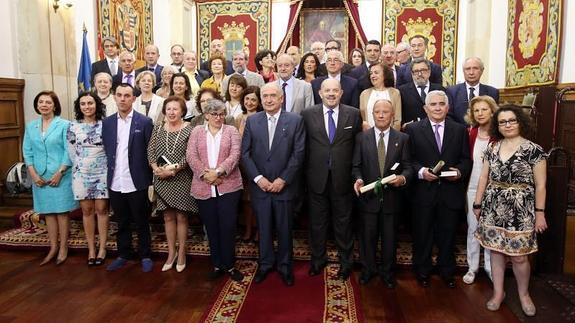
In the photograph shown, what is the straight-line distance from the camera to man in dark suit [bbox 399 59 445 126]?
4184 mm

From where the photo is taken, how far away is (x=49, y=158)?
3.97 meters

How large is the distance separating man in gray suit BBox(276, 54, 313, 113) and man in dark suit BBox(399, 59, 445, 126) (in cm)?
86

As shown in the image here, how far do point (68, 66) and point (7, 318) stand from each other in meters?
4.18

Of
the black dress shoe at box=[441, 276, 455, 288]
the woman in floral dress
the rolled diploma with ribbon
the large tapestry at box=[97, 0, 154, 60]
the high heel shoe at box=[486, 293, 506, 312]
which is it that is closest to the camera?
the woman in floral dress

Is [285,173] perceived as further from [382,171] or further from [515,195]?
[515,195]

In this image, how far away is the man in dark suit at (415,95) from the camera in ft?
13.7

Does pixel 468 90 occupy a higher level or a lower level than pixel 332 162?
higher

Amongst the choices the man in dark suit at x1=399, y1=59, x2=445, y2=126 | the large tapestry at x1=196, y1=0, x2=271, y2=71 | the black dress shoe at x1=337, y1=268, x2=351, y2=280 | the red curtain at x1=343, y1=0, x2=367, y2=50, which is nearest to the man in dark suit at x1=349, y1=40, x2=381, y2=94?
the man in dark suit at x1=399, y1=59, x2=445, y2=126

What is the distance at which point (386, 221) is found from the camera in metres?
3.57

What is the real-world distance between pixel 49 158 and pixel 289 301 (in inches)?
93.5

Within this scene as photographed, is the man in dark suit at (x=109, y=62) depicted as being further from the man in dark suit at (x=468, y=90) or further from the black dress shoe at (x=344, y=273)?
the man in dark suit at (x=468, y=90)

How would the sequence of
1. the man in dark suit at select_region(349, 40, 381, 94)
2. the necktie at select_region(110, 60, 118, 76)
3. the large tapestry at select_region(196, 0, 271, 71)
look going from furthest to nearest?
the large tapestry at select_region(196, 0, 271, 71) → the necktie at select_region(110, 60, 118, 76) → the man in dark suit at select_region(349, 40, 381, 94)

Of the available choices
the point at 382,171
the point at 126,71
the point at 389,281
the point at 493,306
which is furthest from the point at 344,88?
the point at 126,71

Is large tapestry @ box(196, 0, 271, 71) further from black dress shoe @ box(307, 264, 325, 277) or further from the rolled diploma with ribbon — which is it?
the rolled diploma with ribbon
